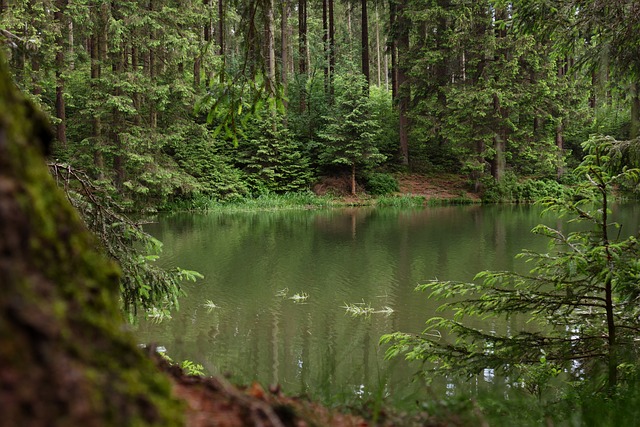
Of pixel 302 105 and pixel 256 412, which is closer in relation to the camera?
pixel 256 412

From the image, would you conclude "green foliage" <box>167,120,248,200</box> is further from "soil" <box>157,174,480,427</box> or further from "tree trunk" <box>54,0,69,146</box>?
"soil" <box>157,174,480,427</box>

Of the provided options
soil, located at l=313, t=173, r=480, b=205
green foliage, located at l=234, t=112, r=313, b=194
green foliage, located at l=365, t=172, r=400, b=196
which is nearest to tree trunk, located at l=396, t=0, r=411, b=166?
soil, located at l=313, t=173, r=480, b=205

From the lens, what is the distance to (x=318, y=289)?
9.12m

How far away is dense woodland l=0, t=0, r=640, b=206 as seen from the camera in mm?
18531

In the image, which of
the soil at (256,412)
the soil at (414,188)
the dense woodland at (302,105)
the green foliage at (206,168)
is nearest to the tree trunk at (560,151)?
the dense woodland at (302,105)

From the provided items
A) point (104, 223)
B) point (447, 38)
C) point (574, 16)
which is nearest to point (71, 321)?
point (104, 223)

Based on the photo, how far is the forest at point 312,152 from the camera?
75 cm

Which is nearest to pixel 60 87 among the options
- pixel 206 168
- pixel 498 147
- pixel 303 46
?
pixel 206 168

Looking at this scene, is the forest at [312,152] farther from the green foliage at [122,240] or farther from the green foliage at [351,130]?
the green foliage at [351,130]

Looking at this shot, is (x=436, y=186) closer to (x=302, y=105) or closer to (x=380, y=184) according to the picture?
(x=380, y=184)

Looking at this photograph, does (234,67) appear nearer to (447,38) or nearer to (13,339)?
(447,38)

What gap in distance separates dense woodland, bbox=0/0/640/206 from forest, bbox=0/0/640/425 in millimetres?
127

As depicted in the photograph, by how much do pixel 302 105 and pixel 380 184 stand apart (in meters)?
7.64

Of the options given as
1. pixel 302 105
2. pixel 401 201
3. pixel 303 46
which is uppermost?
pixel 303 46
